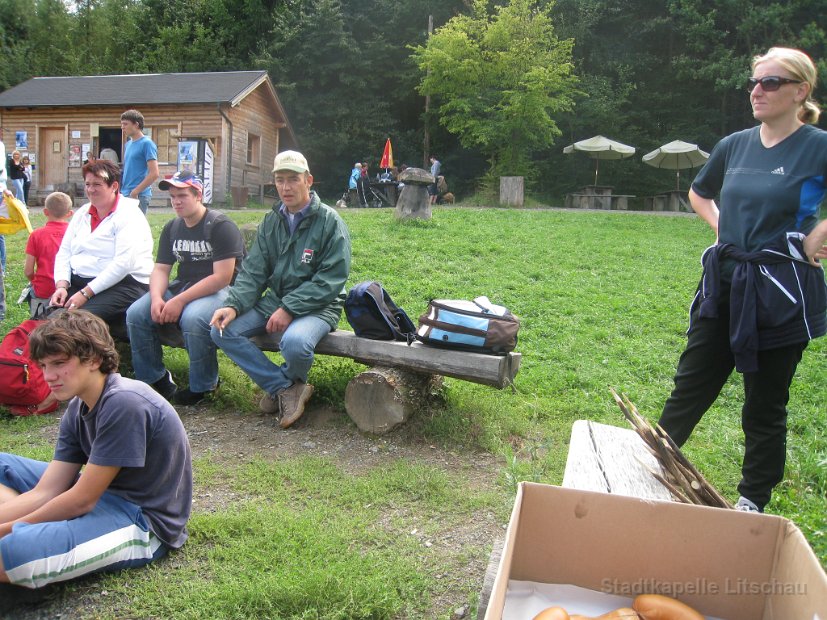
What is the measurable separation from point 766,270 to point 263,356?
320cm

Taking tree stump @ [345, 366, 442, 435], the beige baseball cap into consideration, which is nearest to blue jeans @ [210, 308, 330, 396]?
tree stump @ [345, 366, 442, 435]

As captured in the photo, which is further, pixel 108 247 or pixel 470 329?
pixel 108 247

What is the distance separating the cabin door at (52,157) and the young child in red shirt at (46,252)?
19.7 m

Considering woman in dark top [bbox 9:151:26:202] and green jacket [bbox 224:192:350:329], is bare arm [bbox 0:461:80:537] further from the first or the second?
woman in dark top [bbox 9:151:26:202]

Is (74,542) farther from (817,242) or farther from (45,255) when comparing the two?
(45,255)

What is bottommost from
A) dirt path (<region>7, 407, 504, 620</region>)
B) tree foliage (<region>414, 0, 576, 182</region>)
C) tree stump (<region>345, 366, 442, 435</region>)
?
dirt path (<region>7, 407, 504, 620</region>)

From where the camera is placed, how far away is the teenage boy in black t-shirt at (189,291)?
16.4 ft

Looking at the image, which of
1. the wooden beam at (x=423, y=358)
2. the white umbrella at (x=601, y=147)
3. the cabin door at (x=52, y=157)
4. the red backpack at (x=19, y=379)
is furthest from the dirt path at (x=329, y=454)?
the cabin door at (x=52, y=157)

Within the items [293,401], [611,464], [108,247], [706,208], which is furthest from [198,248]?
[611,464]

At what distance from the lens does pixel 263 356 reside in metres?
4.79

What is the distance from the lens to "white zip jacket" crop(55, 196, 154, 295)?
546 centimetres

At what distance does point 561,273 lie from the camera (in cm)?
941

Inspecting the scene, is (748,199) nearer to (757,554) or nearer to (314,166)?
(757,554)

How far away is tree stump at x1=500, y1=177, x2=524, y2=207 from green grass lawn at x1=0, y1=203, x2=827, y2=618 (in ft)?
28.8
